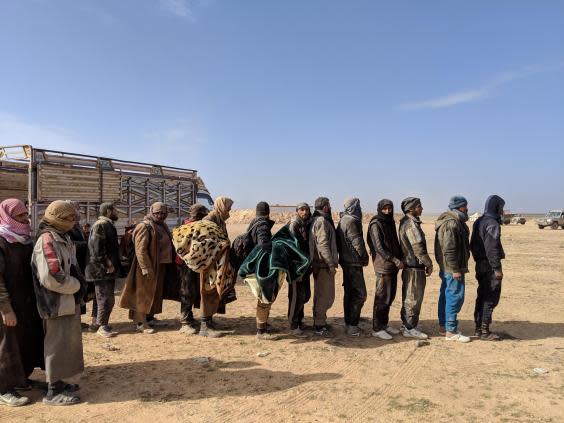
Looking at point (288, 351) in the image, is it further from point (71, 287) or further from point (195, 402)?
point (71, 287)

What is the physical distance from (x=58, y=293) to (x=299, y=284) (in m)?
3.31

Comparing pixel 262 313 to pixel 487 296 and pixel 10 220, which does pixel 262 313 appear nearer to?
pixel 487 296

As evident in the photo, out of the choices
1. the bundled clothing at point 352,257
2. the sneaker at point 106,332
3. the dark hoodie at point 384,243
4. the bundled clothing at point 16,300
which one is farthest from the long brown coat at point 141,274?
the dark hoodie at point 384,243

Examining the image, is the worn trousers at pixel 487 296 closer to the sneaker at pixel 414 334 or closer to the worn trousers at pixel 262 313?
the sneaker at pixel 414 334

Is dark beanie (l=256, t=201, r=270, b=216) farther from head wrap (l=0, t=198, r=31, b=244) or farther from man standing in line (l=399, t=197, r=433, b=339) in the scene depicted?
head wrap (l=0, t=198, r=31, b=244)

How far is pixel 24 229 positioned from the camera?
157 inches

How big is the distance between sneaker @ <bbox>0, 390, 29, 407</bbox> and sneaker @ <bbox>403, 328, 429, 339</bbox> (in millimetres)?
4829

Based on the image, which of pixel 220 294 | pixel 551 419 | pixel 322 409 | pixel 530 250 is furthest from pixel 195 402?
pixel 530 250

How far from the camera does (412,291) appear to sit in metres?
6.14

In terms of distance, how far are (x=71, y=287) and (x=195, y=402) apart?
1.61 meters

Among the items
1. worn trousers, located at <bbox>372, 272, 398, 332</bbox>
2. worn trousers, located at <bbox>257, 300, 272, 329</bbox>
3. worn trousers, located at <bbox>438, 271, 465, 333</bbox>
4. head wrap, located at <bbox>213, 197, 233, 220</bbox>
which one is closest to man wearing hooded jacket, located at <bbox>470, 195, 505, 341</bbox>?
worn trousers, located at <bbox>438, 271, 465, 333</bbox>

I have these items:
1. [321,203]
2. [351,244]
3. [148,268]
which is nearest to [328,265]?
[351,244]

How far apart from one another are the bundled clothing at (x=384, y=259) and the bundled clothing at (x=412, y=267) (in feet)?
0.52

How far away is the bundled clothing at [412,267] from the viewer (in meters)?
6.08
